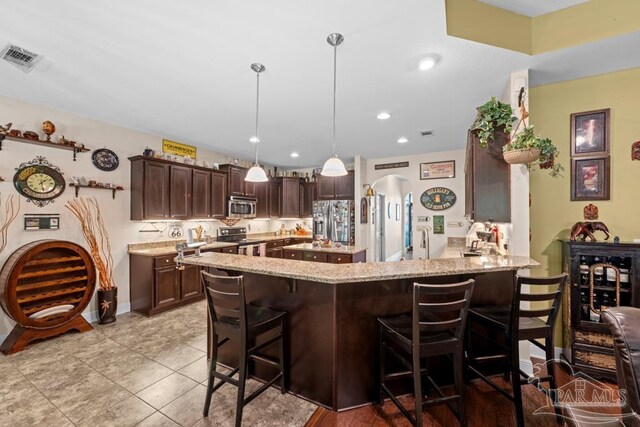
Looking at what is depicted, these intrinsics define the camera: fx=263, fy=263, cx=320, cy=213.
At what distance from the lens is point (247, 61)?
2377mm

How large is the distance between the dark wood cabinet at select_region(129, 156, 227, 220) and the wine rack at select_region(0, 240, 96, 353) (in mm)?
1013

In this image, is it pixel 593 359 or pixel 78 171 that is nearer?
pixel 593 359

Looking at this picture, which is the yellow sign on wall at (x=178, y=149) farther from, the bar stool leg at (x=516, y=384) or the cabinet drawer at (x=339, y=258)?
the bar stool leg at (x=516, y=384)

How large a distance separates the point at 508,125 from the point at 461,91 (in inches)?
32.1

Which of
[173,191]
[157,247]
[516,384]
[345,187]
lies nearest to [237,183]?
[173,191]

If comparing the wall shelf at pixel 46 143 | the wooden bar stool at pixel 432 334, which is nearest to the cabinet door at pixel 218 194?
the wall shelf at pixel 46 143

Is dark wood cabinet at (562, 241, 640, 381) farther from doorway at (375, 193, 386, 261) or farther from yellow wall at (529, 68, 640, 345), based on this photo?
doorway at (375, 193, 386, 261)

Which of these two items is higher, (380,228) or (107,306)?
(380,228)

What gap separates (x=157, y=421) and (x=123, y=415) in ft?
0.95

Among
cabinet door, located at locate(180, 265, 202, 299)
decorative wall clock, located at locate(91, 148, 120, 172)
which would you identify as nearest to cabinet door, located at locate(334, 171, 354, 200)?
cabinet door, located at locate(180, 265, 202, 299)

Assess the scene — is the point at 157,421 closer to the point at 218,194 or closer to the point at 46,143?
the point at 46,143

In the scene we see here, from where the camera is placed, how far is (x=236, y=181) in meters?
5.64

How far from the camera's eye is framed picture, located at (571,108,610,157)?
2.52m

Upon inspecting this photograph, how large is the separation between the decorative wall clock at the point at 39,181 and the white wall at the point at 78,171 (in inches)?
2.0
